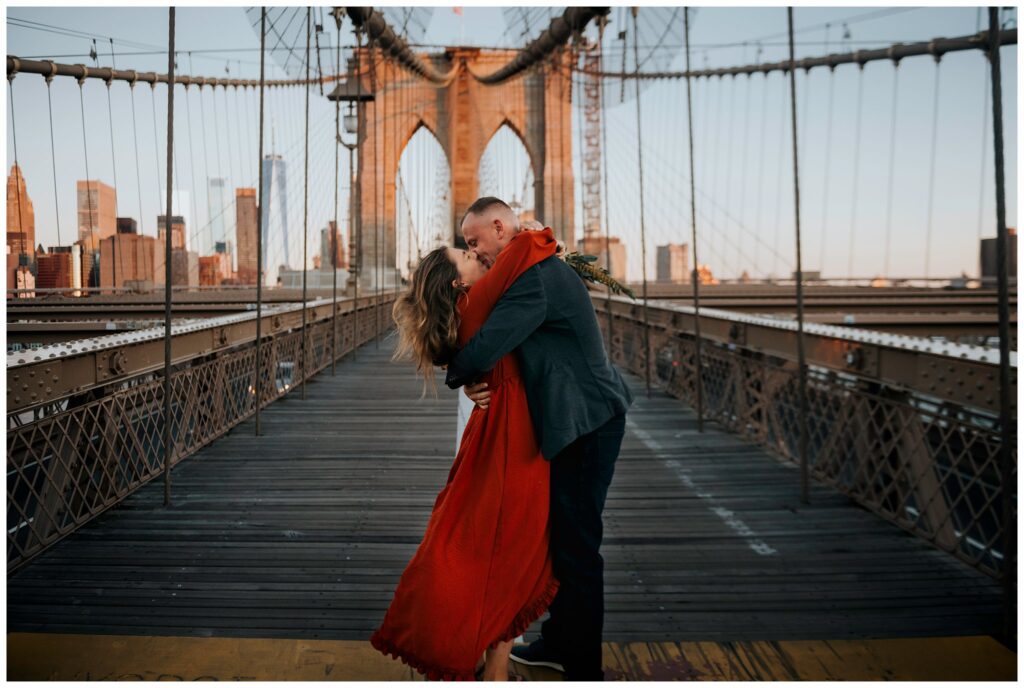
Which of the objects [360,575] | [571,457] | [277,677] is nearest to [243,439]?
[360,575]

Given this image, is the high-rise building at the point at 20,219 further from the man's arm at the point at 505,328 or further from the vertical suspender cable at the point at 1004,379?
the vertical suspender cable at the point at 1004,379

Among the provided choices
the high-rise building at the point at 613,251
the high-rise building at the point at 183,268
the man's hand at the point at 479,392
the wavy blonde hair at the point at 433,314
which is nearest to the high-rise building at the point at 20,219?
the wavy blonde hair at the point at 433,314

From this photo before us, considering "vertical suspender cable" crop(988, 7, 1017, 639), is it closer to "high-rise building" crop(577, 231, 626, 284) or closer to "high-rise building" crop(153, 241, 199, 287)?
"high-rise building" crop(153, 241, 199, 287)

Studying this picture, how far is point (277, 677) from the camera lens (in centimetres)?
179

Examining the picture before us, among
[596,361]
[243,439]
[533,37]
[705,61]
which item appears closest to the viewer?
[596,361]

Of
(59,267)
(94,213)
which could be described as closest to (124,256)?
(94,213)

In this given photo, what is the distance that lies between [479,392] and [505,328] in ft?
0.66

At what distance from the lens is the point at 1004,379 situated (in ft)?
6.32

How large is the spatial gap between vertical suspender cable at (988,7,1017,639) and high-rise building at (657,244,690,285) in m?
17.6

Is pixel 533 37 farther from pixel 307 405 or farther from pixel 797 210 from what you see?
pixel 797 210

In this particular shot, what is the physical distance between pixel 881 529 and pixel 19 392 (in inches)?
121

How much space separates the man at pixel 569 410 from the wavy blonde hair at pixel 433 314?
0.20 feet

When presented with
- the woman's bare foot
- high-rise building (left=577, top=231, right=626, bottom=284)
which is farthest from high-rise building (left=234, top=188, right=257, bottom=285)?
the woman's bare foot

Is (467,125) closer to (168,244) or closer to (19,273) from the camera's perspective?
(19,273)
